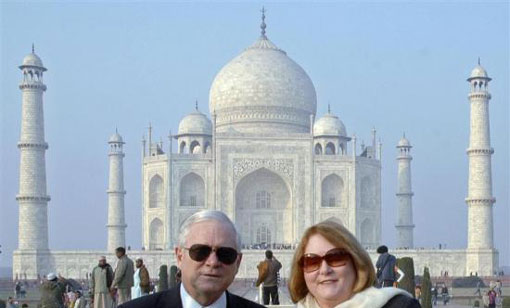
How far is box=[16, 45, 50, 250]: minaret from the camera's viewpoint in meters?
30.1

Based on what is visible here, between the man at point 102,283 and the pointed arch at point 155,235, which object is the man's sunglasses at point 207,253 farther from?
the pointed arch at point 155,235

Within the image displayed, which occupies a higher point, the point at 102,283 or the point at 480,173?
the point at 480,173

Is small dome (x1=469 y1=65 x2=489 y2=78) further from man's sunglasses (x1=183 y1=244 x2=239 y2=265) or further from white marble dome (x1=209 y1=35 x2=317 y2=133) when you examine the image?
man's sunglasses (x1=183 y1=244 x2=239 y2=265)

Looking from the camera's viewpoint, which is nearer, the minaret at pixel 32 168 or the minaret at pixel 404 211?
the minaret at pixel 32 168

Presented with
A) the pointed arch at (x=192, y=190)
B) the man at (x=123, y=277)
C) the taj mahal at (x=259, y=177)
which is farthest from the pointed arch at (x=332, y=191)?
the man at (x=123, y=277)

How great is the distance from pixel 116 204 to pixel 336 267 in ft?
113

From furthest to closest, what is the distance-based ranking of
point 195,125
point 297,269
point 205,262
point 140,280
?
point 195,125 < point 140,280 < point 297,269 < point 205,262

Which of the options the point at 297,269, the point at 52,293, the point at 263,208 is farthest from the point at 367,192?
the point at 297,269

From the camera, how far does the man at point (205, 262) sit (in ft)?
8.11

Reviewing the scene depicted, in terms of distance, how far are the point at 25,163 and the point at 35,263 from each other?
3.36m

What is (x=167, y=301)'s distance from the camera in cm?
254

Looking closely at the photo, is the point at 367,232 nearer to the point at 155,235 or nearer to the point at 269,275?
the point at 155,235

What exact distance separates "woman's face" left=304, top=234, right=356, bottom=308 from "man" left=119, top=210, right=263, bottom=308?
22cm

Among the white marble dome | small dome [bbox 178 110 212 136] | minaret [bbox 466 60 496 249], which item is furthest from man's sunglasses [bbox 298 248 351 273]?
small dome [bbox 178 110 212 136]
